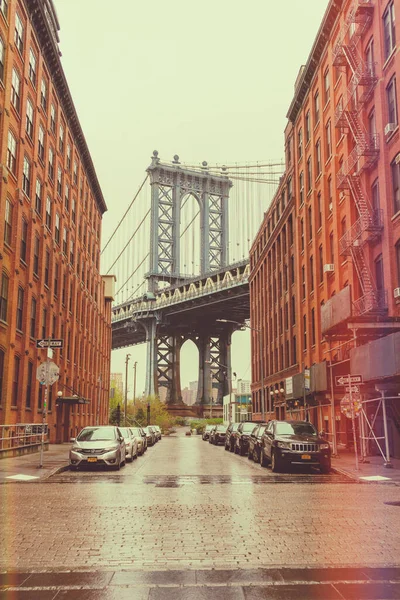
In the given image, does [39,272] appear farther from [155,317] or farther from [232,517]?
[155,317]

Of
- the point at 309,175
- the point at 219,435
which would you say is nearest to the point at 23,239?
the point at 309,175

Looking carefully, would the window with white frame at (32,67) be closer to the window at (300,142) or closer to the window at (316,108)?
the window at (316,108)

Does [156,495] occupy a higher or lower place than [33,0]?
lower

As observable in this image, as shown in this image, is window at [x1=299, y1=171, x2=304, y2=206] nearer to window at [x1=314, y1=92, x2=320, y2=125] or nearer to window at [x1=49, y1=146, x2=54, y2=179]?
window at [x1=314, y1=92, x2=320, y2=125]

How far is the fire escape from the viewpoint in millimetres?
28938

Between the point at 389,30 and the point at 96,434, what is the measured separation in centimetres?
2086

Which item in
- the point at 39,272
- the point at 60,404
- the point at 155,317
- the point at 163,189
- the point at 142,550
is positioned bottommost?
the point at 142,550

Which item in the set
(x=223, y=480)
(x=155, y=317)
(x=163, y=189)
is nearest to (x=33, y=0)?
(x=223, y=480)

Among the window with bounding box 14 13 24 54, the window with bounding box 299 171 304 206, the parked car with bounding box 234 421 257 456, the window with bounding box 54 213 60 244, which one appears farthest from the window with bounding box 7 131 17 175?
the window with bounding box 299 171 304 206

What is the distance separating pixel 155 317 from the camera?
107 m

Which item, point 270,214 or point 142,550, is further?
point 270,214

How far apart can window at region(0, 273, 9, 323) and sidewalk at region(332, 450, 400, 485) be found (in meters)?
15.4

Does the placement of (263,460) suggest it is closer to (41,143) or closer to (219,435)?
(41,143)

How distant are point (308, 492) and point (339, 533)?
227 inches
